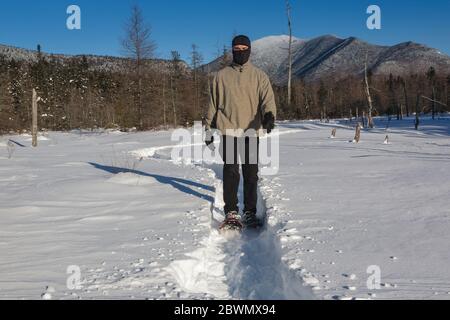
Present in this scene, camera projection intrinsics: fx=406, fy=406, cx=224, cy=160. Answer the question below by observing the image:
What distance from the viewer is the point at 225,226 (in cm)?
445

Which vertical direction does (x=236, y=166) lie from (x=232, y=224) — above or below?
above

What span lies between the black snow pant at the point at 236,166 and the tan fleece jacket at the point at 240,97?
152 millimetres

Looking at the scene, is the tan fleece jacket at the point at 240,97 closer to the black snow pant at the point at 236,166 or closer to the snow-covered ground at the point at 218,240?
the black snow pant at the point at 236,166

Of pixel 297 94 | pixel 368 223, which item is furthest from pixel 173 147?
pixel 297 94

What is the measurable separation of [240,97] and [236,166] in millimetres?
794

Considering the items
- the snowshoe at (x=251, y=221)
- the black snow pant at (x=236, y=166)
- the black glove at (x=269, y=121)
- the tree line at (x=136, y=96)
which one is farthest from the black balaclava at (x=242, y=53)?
the tree line at (x=136, y=96)

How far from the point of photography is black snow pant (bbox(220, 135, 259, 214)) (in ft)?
15.2

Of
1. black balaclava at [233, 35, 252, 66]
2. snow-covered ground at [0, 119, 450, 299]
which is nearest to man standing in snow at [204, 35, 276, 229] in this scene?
black balaclava at [233, 35, 252, 66]

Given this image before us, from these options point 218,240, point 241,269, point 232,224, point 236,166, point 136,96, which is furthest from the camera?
point 136,96

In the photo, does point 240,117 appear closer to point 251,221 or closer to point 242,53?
point 242,53

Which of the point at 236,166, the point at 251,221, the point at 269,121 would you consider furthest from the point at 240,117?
the point at 251,221

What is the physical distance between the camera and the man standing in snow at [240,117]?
4.55m

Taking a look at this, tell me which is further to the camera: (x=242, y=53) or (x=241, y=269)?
(x=242, y=53)

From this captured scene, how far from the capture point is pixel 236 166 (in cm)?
472
